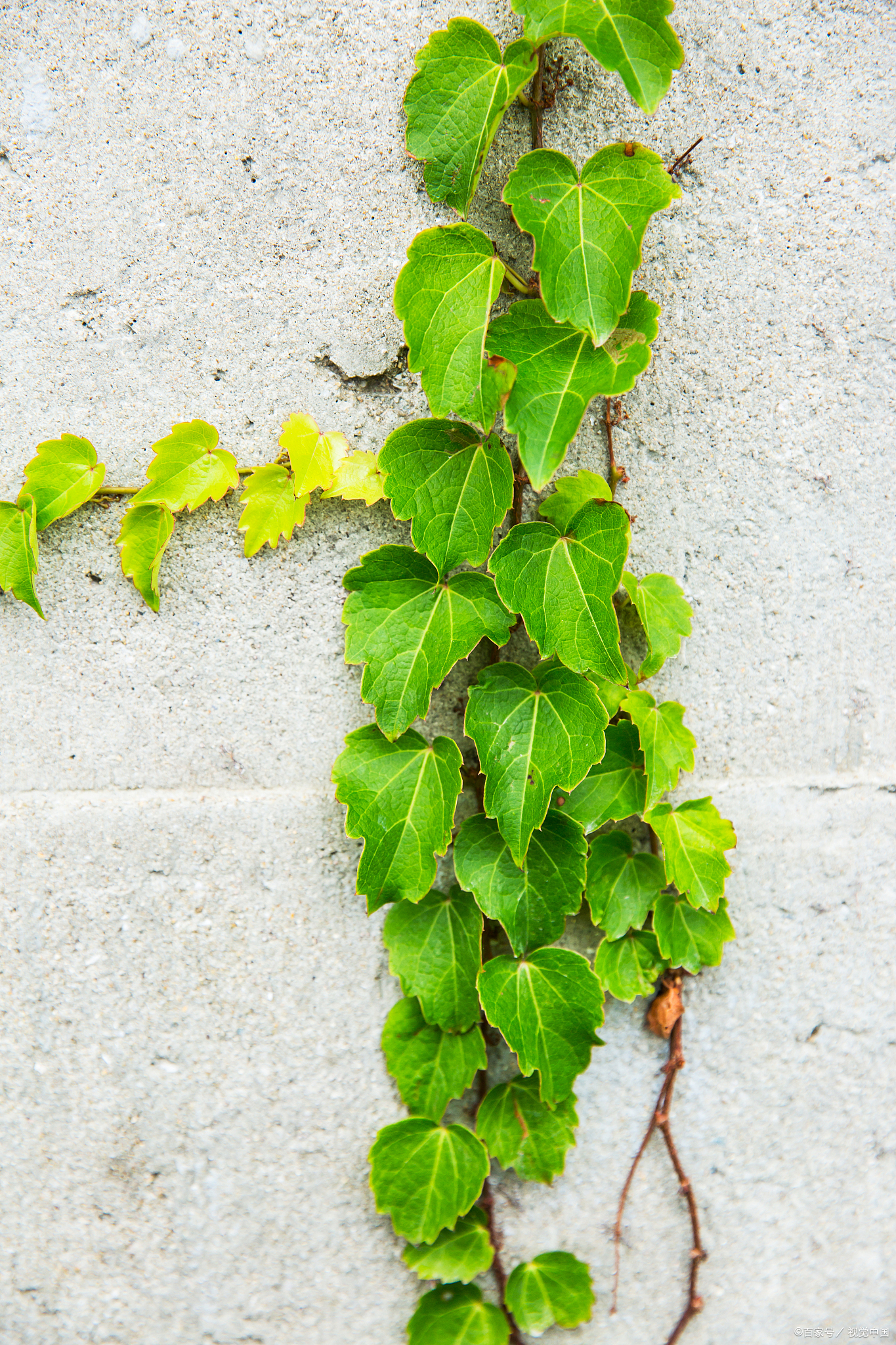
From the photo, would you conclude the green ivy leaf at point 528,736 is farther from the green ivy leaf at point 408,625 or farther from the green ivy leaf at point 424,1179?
the green ivy leaf at point 424,1179

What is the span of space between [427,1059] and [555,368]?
1.02 metres

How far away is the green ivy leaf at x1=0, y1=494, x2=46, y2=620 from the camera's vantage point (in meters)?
1.07

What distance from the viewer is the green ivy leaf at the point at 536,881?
1035 millimetres

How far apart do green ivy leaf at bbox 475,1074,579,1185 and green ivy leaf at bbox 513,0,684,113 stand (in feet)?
4.56

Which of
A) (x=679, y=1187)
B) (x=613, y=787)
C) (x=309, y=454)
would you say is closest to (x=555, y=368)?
(x=309, y=454)

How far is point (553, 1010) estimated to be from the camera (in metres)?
1.04

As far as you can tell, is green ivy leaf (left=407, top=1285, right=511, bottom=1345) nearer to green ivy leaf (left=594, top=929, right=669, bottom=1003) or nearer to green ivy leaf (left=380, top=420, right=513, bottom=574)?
green ivy leaf (left=594, top=929, right=669, bottom=1003)

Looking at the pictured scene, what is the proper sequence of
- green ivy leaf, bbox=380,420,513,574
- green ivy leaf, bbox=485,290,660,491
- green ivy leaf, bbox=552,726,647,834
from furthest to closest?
green ivy leaf, bbox=552,726,647,834
green ivy leaf, bbox=380,420,513,574
green ivy leaf, bbox=485,290,660,491

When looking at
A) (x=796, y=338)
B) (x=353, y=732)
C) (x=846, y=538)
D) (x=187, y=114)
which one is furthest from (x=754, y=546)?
(x=187, y=114)

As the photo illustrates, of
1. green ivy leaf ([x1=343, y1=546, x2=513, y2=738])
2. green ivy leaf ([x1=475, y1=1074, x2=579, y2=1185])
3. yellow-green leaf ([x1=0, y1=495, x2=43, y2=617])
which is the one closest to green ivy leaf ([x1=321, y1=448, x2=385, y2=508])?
green ivy leaf ([x1=343, y1=546, x2=513, y2=738])

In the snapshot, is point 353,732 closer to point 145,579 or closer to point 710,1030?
point 145,579

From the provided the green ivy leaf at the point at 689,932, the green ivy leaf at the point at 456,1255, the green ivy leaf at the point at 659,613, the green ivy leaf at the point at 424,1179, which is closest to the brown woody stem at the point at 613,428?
the green ivy leaf at the point at 659,613

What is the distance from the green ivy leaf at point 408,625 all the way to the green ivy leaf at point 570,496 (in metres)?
0.14

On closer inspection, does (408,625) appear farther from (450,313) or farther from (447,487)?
(450,313)
